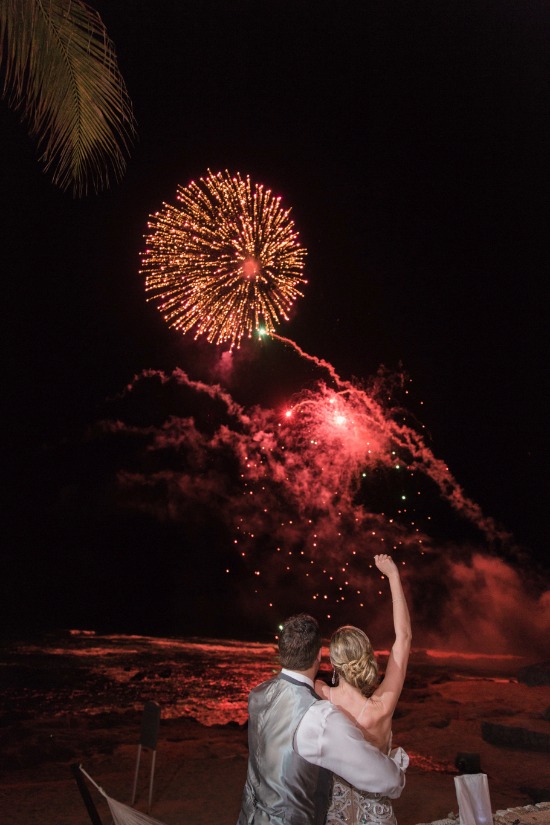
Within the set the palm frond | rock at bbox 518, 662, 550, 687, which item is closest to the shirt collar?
the palm frond

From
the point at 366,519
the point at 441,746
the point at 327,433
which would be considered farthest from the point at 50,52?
the point at 366,519

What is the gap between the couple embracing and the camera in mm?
2373

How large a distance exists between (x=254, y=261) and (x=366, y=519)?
52.7 ft

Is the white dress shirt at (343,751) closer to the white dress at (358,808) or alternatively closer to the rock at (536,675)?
the white dress at (358,808)

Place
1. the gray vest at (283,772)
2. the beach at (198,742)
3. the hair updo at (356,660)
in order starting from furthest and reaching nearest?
the beach at (198,742), the hair updo at (356,660), the gray vest at (283,772)

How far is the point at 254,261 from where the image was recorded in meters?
12.1

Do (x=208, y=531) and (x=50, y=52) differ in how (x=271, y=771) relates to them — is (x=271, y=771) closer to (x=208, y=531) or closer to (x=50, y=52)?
(x=50, y=52)

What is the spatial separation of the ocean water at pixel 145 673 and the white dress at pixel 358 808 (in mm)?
11953

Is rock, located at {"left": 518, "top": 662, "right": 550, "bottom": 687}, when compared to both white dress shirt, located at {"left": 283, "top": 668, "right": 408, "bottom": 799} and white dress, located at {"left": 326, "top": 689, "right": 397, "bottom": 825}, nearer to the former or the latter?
white dress, located at {"left": 326, "top": 689, "right": 397, "bottom": 825}

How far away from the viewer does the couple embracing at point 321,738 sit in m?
2.37

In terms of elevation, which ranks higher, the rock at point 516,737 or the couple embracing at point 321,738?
the rock at point 516,737

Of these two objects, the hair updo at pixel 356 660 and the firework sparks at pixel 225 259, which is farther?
the firework sparks at pixel 225 259

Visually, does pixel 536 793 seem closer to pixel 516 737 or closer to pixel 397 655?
pixel 516 737

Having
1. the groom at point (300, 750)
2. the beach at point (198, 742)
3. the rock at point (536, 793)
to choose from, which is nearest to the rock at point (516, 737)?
the beach at point (198, 742)
